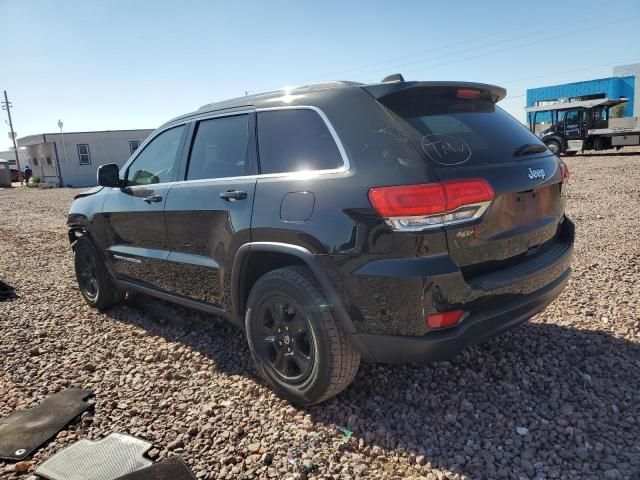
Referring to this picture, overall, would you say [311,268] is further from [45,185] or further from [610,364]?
[45,185]

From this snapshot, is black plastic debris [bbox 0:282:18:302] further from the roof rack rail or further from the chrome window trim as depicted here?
the roof rack rail

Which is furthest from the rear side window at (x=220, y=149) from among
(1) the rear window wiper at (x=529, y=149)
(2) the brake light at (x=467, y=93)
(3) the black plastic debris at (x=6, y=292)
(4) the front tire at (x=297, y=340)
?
(3) the black plastic debris at (x=6, y=292)

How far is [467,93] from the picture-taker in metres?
2.82

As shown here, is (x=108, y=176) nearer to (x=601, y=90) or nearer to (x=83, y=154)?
(x=83, y=154)

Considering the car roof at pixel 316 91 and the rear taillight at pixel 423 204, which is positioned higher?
the car roof at pixel 316 91

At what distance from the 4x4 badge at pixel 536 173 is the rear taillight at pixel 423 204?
1.88 ft

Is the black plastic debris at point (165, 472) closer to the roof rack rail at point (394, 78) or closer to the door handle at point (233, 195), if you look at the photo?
the door handle at point (233, 195)

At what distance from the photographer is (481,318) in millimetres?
2375

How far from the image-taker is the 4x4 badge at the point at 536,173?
2.64 metres

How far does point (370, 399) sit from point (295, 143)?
5.20 ft

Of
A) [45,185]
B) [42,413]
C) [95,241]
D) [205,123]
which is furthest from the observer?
[45,185]

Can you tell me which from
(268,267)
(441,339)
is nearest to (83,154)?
(268,267)

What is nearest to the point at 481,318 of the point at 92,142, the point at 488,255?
the point at 488,255

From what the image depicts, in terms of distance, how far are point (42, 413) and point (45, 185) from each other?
34994 millimetres
